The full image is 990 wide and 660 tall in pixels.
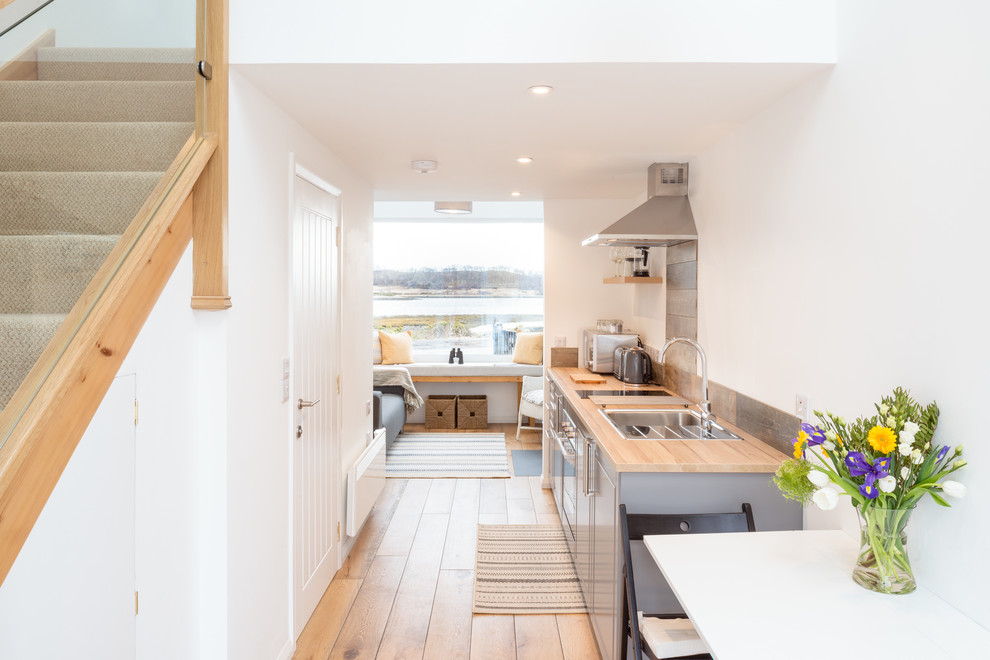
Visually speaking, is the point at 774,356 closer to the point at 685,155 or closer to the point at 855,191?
the point at 855,191

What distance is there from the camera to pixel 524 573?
10.6 ft

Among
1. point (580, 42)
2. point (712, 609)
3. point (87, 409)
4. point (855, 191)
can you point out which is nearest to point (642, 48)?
point (580, 42)

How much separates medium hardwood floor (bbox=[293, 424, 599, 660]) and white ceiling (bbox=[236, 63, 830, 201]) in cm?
219

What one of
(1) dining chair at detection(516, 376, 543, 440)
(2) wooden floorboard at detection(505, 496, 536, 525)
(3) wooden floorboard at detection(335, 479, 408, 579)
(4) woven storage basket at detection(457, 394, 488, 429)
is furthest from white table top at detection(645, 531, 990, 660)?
(4) woven storage basket at detection(457, 394, 488, 429)

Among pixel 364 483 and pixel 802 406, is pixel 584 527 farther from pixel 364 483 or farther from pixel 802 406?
pixel 364 483

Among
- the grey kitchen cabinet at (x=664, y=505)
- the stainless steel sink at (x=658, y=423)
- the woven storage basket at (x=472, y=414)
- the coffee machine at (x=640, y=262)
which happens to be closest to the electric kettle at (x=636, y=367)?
the coffee machine at (x=640, y=262)

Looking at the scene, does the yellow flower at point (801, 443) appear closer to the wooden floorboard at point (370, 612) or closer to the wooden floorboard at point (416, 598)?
the wooden floorboard at point (416, 598)

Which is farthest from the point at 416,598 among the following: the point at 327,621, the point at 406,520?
the point at 406,520

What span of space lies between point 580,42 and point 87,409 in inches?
65.2

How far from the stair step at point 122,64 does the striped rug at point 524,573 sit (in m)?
2.49

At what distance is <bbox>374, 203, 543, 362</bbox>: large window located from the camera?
7.19 m

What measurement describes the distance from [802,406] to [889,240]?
2.23 feet

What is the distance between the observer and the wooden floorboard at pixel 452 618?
8.29ft

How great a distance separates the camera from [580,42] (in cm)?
188
